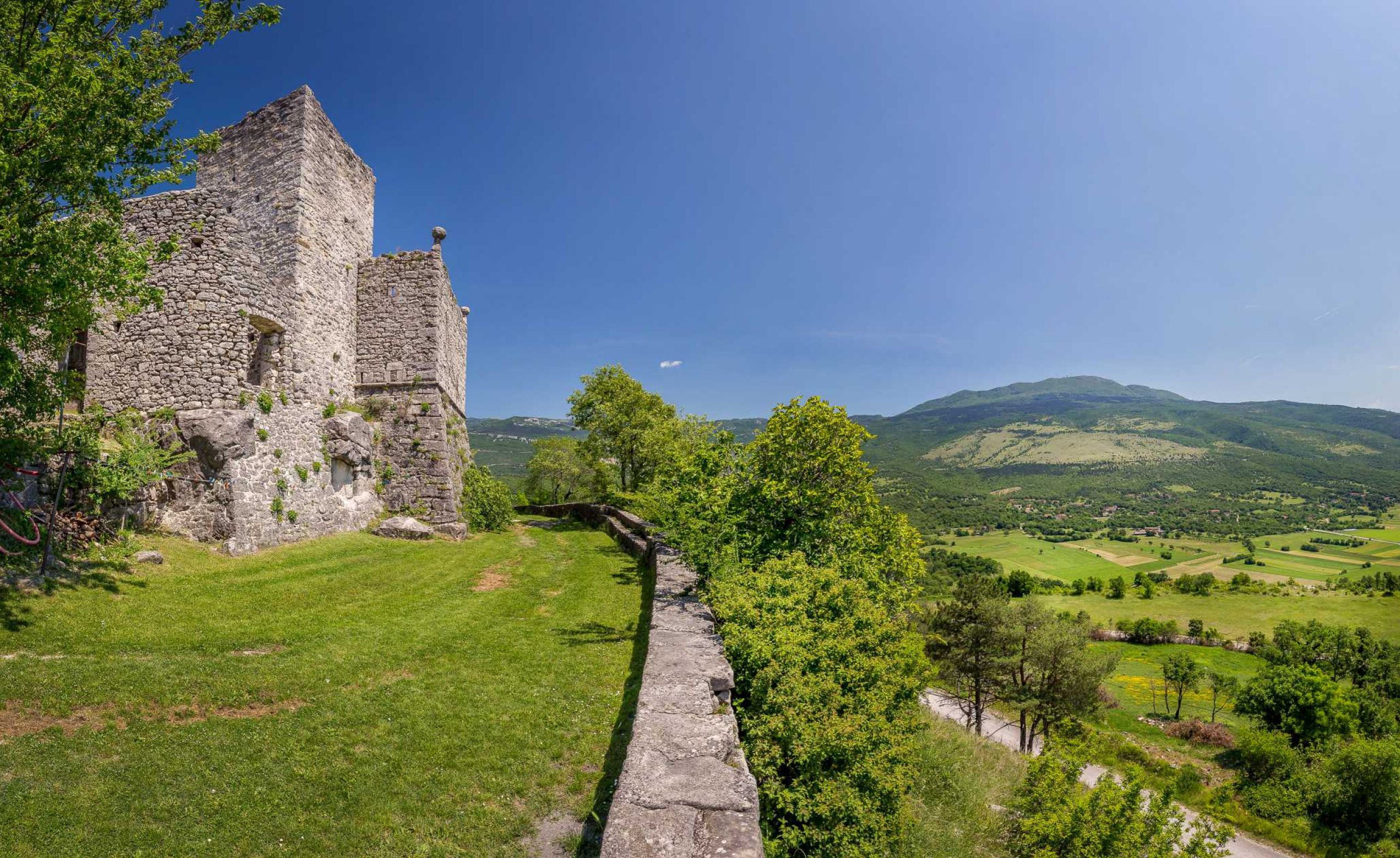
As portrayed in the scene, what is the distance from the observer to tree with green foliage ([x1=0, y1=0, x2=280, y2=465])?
7.87 metres

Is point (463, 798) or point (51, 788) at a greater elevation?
point (51, 788)

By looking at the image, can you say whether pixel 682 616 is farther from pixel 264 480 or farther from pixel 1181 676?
pixel 1181 676

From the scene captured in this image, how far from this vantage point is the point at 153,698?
6469mm

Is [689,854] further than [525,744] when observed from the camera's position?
No

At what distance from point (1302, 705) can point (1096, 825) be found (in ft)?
171

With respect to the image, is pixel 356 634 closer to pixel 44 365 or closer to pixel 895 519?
pixel 44 365

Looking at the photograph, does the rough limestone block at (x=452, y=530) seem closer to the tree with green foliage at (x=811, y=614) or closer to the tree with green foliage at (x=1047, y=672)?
the tree with green foliage at (x=811, y=614)

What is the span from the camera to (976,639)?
1565 inches

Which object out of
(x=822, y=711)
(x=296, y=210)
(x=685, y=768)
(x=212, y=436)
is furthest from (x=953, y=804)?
(x=296, y=210)

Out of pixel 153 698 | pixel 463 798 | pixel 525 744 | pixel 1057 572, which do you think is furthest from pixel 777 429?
pixel 1057 572

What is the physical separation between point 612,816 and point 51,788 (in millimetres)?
5226

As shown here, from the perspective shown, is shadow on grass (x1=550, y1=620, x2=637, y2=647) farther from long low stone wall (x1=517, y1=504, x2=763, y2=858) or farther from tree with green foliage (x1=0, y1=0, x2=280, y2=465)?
tree with green foliage (x1=0, y1=0, x2=280, y2=465)

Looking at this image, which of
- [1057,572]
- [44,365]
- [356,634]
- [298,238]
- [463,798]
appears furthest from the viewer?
[1057,572]

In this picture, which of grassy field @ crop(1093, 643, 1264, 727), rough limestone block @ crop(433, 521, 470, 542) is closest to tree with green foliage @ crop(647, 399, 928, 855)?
rough limestone block @ crop(433, 521, 470, 542)
